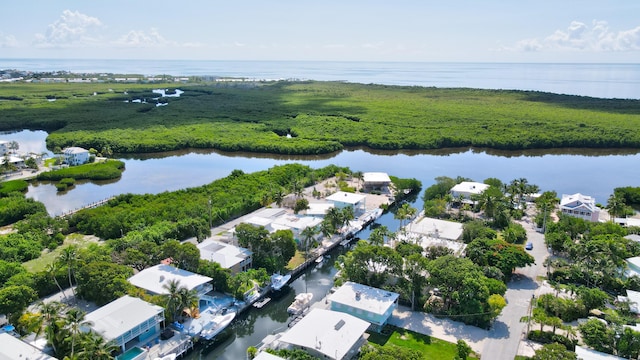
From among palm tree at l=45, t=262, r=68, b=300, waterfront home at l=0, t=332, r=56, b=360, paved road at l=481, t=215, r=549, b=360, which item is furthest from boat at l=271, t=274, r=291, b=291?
waterfront home at l=0, t=332, r=56, b=360

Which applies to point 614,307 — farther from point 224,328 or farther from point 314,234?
point 224,328

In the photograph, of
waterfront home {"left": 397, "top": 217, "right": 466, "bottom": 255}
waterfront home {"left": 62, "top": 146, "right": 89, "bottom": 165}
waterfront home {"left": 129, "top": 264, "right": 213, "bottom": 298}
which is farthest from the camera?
waterfront home {"left": 62, "top": 146, "right": 89, "bottom": 165}

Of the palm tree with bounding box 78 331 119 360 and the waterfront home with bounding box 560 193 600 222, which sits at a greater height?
the waterfront home with bounding box 560 193 600 222

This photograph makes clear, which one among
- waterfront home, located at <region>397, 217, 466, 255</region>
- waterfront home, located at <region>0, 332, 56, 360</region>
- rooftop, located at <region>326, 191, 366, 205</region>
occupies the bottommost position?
waterfront home, located at <region>0, 332, 56, 360</region>

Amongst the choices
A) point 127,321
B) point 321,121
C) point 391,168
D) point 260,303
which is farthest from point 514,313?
point 321,121

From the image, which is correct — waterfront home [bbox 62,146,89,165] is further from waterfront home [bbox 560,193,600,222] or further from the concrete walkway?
waterfront home [bbox 560,193,600,222]

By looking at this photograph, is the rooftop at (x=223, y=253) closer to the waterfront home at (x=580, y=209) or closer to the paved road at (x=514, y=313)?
the paved road at (x=514, y=313)

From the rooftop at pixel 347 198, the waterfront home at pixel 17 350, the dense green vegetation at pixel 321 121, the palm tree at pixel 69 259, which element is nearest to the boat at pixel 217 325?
the waterfront home at pixel 17 350

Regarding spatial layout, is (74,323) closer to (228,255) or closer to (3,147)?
(228,255)
